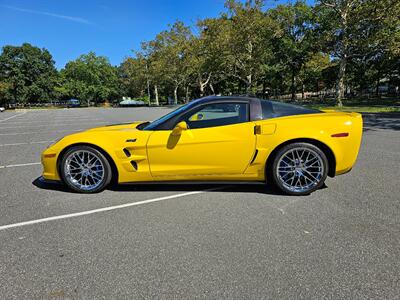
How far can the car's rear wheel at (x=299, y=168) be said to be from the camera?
3867 millimetres

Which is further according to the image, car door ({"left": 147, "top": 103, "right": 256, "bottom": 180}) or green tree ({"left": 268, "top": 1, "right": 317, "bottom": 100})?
green tree ({"left": 268, "top": 1, "right": 317, "bottom": 100})

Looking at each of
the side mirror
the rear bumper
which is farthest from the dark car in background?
the side mirror

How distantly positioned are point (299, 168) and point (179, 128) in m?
1.67

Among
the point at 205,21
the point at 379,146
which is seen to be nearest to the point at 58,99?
the point at 205,21

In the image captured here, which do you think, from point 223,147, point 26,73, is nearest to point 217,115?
point 223,147

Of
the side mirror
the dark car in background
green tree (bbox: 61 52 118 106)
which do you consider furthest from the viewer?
the dark car in background

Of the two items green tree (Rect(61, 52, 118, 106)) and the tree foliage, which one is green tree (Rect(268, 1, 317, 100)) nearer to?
the tree foliage

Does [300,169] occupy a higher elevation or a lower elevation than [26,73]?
lower

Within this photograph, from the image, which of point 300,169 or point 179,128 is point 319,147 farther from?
point 179,128

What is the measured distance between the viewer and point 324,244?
2.72 m

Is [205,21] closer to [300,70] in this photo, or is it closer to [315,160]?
[300,70]

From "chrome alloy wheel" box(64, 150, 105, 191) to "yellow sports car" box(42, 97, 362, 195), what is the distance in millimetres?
15

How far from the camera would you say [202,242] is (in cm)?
280

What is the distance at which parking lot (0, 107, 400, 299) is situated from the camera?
2.19m
